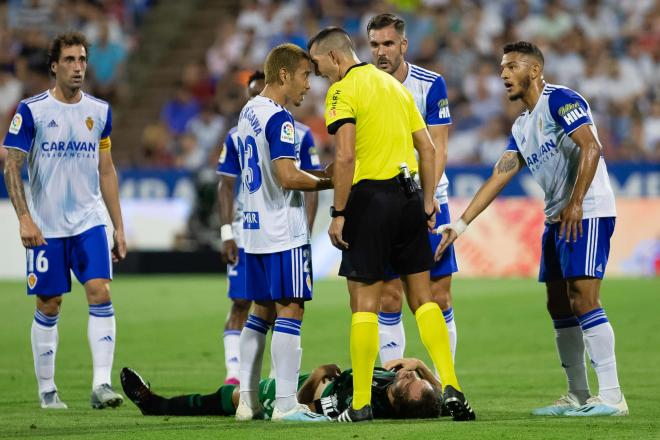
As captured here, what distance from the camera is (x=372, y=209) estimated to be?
785cm

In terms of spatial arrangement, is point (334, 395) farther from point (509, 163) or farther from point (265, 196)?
point (509, 163)

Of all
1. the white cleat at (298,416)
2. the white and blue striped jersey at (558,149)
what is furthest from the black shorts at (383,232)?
the white and blue striped jersey at (558,149)

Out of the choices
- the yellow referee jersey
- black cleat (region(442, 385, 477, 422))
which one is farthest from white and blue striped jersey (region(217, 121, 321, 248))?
black cleat (region(442, 385, 477, 422))

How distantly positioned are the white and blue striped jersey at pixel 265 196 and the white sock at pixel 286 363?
53 cm

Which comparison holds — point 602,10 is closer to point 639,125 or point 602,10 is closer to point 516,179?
point 639,125

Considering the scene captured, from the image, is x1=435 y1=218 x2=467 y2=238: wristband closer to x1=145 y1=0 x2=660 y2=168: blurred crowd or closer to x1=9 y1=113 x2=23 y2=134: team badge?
x1=9 y1=113 x2=23 y2=134: team badge

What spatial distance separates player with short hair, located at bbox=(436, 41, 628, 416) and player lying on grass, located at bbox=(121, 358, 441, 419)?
2.70 feet

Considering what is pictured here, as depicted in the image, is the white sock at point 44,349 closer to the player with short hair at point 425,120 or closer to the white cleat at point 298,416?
the white cleat at point 298,416

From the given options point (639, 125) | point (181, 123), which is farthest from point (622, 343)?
point (181, 123)

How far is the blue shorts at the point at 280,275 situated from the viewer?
8102 mm

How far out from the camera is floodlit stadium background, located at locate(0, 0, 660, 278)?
20.0 metres

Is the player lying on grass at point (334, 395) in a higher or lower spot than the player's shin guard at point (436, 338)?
lower

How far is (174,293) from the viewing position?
18.8m

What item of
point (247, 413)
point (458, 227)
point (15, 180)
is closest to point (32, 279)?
point (15, 180)
